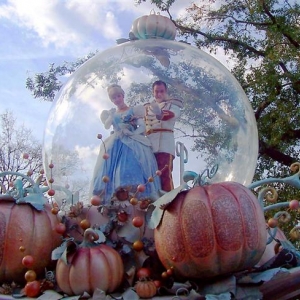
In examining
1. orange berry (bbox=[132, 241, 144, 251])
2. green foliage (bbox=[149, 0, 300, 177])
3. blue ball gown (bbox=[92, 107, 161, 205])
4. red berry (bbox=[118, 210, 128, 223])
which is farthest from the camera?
green foliage (bbox=[149, 0, 300, 177])

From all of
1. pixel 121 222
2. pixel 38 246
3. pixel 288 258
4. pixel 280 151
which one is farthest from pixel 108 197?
pixel 280 151

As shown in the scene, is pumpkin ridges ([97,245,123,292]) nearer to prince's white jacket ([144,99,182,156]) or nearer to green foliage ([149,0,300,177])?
prince's white jacket ([144,99,182,156])

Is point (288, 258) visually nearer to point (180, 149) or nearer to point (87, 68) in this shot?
point (180, 149)

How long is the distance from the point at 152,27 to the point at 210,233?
148cm

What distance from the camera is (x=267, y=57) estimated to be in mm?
7355

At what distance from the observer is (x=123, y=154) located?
2404 millimetres

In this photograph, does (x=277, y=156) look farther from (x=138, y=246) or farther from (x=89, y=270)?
(x=89, y=270)

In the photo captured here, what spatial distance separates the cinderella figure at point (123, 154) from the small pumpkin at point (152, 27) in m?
0.45

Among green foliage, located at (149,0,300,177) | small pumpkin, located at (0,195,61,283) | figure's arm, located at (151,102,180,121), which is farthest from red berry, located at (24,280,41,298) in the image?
green foliage, located at (149,0,300,177)

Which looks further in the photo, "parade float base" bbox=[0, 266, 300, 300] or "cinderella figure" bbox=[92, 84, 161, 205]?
"cinderella figure" bbox=[92, 84, 161, 205]

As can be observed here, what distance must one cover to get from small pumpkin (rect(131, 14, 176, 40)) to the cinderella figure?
45 centimetres

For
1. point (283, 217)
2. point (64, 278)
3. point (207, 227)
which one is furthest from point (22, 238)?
point (283, 217)

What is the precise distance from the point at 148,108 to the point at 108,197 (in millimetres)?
522

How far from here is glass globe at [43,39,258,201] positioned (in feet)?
8.07
